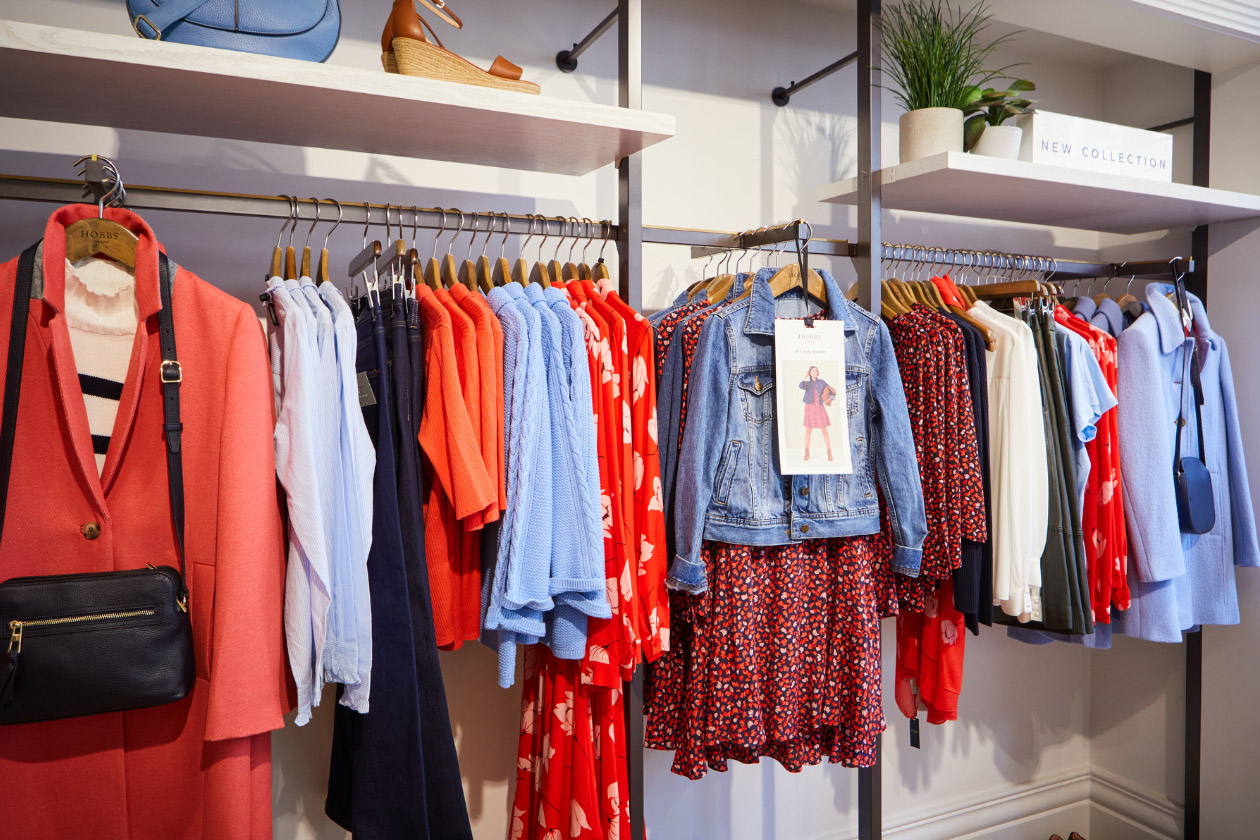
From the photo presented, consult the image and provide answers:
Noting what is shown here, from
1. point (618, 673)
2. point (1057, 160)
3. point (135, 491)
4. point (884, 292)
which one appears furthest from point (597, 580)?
point (1057, 160)

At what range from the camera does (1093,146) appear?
7.54ft

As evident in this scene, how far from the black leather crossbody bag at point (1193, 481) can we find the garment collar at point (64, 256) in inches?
99.5

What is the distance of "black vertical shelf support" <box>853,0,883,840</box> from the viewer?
207 centimetres

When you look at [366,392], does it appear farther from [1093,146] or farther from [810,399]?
[1093,146]

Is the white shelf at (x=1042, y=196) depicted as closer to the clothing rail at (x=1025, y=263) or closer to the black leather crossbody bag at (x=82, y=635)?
the clothing rail at (x=1025, y=263)

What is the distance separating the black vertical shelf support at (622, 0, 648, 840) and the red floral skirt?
7cm

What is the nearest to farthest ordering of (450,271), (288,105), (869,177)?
(288,105), (450,271), (869,177)

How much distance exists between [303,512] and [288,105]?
0.75m

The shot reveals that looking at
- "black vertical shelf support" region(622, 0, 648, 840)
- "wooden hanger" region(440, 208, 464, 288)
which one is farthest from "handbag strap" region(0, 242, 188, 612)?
"black vertical shelf support" region(622, 0, 648, 840)

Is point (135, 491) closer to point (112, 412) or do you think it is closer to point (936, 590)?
point (112, 412)

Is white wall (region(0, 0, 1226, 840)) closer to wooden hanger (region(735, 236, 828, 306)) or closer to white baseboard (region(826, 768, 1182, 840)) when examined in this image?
white baseboard (region(826, 768, 1182, 840))

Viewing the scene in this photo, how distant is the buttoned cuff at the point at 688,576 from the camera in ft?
5.76

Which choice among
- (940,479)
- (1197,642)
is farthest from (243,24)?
(1197,642)

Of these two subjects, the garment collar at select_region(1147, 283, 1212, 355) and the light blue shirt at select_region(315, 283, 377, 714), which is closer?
the light blue shirt at select_region(315, 283, 377, 714)
